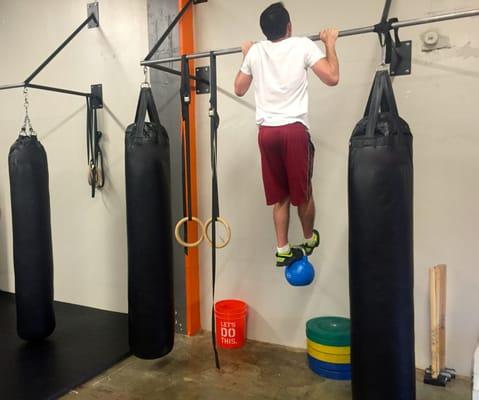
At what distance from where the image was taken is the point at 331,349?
2830 millimetres

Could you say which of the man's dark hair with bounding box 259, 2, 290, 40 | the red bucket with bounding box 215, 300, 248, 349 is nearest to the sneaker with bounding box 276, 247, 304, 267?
the red bucket with bounding box 215, 300, 248, 349

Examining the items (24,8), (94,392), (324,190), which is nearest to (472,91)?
(324,190)

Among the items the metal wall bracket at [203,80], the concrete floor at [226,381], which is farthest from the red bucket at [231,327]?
the metal wall bracket at [203,80]

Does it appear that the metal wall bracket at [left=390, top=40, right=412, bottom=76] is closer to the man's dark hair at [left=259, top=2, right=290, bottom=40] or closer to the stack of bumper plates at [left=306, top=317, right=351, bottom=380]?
the man's dark hair at [left=259, top=2, right=290, bottom=40]

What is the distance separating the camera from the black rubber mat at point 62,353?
8.89 feet

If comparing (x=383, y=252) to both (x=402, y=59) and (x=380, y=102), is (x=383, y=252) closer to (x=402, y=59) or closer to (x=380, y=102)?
(x=380, y=102)

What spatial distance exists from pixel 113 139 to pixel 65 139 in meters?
0.54

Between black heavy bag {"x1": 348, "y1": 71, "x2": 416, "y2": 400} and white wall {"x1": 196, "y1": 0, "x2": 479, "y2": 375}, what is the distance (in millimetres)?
874

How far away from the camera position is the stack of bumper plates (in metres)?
2.83

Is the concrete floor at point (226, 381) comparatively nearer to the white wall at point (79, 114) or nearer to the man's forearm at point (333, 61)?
the white wall at point (79, 114)

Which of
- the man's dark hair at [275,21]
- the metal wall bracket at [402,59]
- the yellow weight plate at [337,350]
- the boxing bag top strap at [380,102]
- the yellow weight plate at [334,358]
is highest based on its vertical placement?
the man's dark hair at [275,21]

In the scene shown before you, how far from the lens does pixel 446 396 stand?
2.60 metres

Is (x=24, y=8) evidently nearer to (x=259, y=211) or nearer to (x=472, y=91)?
(x=259, y=211)

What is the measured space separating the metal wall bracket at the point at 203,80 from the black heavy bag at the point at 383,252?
5.55 ft
